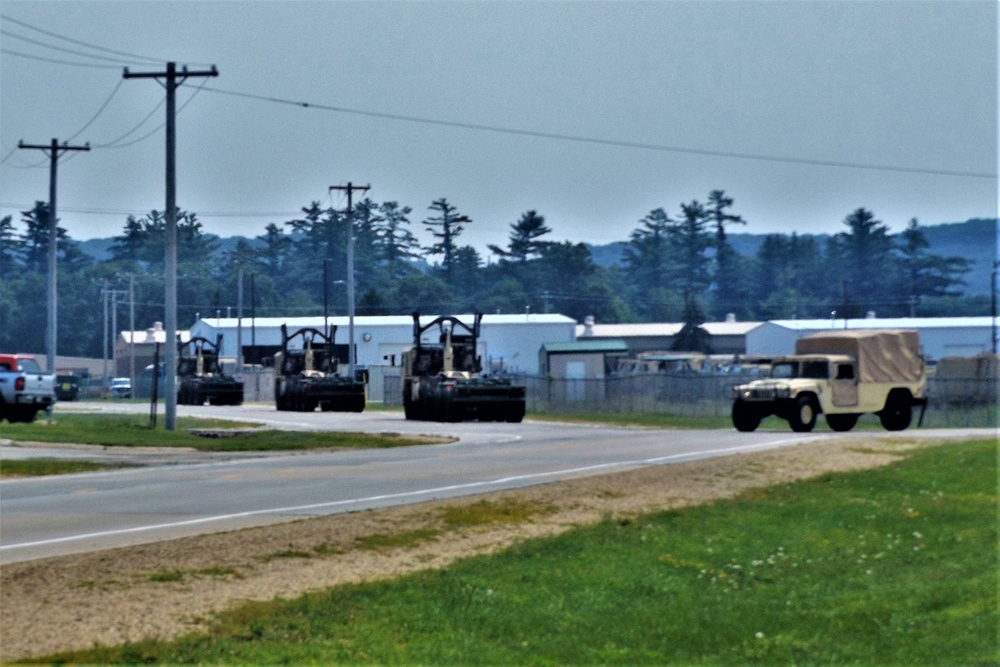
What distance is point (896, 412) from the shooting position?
A: 43219mm

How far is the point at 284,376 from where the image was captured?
66062 millimetres

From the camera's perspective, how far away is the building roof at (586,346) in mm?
86312

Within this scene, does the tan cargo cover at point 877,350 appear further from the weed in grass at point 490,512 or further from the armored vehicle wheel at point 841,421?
the weed in grass at point 490,512

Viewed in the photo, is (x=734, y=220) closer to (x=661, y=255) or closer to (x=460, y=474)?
(x=661, y=255)

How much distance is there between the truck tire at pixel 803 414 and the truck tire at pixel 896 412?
2505 millimetres

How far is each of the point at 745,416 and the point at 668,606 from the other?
96.3 feet

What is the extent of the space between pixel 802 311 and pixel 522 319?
2500 centimetres

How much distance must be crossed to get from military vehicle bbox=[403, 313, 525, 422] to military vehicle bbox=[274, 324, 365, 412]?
800 cm

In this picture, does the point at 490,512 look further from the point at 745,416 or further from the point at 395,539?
the point at 745,416

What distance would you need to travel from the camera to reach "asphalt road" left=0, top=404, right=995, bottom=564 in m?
17.8

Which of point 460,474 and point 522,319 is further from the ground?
point 522,319

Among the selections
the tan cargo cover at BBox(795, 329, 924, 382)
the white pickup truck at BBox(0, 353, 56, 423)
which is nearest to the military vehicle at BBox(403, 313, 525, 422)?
the tan cargo cover at BBox(795, 329, 924, 382)

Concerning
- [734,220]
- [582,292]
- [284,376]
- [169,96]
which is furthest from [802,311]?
[169,96]

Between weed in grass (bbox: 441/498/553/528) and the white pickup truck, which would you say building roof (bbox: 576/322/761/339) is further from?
weed in grass (bbox: 441/498/553/528)
